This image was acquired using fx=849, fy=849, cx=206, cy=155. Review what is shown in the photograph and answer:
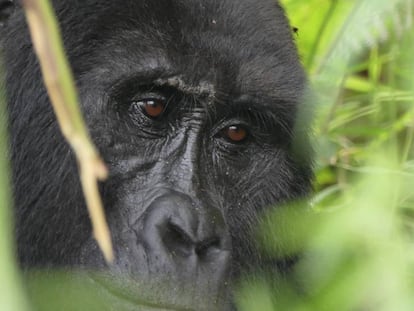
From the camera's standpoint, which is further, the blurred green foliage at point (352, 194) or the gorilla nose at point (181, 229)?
the gorilla nose at point (181, 229)

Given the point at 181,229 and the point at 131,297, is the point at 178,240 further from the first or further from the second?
the point at 131,297

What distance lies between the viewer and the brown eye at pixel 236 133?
10.0ft

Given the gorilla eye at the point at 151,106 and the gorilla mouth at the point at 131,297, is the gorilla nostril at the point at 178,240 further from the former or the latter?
the gorilla eye at the point at 151,106

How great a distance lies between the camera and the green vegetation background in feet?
6.56

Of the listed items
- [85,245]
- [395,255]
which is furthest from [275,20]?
[395,255]

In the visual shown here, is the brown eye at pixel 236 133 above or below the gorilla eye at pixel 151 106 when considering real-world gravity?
above

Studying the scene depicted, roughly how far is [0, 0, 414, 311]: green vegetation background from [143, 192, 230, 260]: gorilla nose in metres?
0.32

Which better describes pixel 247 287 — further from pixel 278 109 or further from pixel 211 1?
pixel 211 1

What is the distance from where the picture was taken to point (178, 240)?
8.18ft

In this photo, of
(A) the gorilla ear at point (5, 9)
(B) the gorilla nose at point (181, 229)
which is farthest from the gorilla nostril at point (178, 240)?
(A) the gorilla ear at point (5, 9)

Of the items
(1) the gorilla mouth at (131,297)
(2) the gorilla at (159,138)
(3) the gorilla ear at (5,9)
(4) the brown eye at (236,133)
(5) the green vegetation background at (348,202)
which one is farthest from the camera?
(4) the brown eye at (236,133)

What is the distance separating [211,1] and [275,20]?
11.1 inches

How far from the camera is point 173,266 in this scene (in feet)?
7.98

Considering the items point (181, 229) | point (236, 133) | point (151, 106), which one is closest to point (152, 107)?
point (151, 106)
